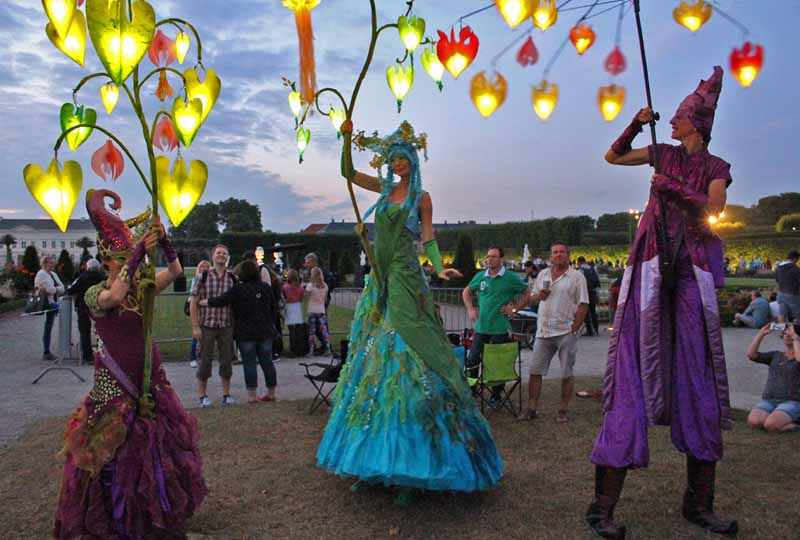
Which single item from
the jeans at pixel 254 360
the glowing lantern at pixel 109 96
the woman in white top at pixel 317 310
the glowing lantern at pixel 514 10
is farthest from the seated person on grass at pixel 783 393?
the woman in white top at pixel 317 310

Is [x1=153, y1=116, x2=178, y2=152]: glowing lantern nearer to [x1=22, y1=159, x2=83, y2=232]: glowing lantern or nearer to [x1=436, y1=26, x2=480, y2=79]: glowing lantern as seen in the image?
[x1=22, y1=159, x2=83, y2=232]: glowing lantern

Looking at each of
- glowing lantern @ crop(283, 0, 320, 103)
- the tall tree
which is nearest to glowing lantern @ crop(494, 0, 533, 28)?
glowing lantern @ crop(283, 0, 320, 103)

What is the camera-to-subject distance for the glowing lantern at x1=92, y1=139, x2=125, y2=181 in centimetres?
374

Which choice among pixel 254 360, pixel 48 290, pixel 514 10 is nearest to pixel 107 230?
pixel 514 10

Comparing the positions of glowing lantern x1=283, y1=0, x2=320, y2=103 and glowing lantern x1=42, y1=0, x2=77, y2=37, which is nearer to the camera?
glowing lantern x1=42, y1=0, x2=77, y2=37

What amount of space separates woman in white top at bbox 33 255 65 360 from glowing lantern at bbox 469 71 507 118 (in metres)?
9.39

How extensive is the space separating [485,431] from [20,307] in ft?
73.6

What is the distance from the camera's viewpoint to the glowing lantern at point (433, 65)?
6.00m

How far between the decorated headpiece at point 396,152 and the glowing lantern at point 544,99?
141 centimetres

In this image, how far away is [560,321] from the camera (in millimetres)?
6980

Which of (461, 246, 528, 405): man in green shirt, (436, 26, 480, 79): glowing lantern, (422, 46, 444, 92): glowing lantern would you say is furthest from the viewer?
(461, 246, 528, 405): man in green shirt

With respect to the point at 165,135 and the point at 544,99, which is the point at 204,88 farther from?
the point at 544,99

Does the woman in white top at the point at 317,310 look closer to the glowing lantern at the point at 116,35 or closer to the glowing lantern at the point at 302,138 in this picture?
the glowing lantern at the point at 302,138

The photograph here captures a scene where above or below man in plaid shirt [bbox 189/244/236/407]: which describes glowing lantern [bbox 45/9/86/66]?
above
